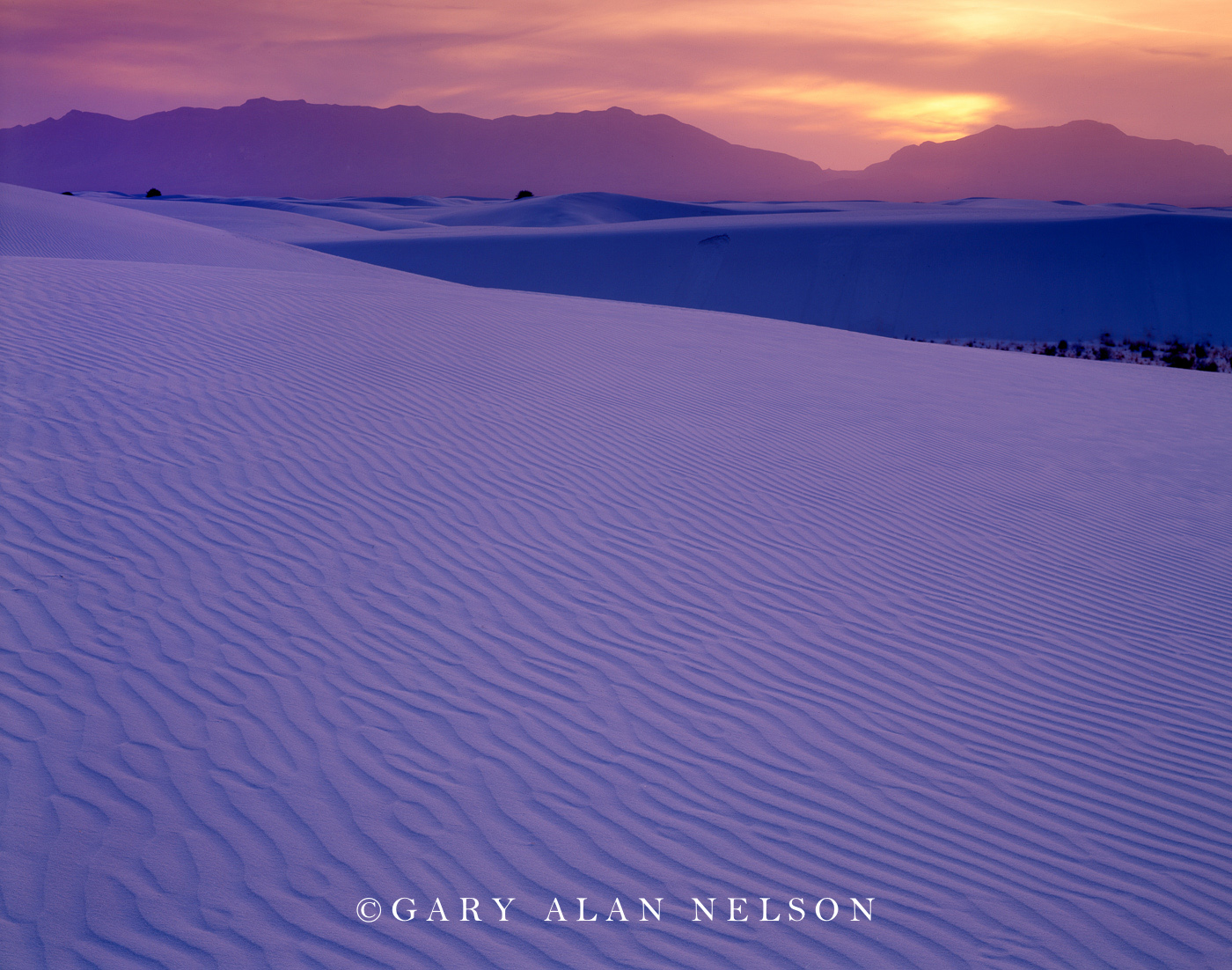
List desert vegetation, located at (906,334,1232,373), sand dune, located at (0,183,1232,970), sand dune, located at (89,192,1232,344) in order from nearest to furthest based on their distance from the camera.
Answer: sand dune, located at (0,183,1232,970) < desert vegetation, located at (906,334,1232,373) < sand dune, located at (89,192,1232,344)

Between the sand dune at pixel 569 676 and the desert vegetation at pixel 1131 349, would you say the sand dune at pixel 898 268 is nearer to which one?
the desert vegetation at pixel 1131 349

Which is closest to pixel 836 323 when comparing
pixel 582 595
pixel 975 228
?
pixel 975 228

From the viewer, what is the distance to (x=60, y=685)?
12.7 ft

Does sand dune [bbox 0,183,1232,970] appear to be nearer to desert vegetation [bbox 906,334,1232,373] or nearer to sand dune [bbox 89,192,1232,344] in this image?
desert vegetation [bbox 906,334,1232,373]

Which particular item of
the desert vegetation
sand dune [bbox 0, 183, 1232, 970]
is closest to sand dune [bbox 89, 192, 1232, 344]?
the desert vegetation

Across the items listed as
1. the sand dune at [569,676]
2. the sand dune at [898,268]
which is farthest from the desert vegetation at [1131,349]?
the sand dune at [569,676]

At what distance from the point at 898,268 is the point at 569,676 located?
83.5 feet

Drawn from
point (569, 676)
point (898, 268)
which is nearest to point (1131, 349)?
point (898, 268)

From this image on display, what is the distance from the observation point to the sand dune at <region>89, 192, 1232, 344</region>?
24.0m

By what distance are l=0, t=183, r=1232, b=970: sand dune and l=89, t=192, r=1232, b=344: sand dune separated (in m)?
16.9

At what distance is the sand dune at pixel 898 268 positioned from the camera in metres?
24.0

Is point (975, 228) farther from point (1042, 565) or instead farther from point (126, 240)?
point (1042, 565)

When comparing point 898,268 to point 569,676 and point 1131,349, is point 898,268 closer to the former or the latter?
point 1131,349

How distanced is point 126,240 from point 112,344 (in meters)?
15.1
